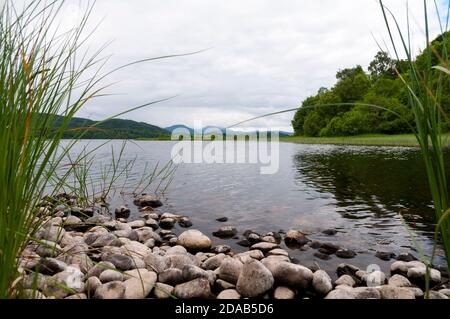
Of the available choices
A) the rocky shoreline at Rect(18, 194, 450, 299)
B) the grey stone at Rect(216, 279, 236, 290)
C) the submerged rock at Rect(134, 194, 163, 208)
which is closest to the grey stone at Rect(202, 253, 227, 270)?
the rocky shoreline at Rect(18, 194, 450, 299)

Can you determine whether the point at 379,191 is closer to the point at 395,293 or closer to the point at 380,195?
the point at 380,195

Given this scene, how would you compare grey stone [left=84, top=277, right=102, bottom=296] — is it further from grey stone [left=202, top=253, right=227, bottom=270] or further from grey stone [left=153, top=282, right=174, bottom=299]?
grey stone [left=202, top=253, right=227, bottom=270]

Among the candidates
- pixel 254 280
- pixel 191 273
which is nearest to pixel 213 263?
pixel 191 273

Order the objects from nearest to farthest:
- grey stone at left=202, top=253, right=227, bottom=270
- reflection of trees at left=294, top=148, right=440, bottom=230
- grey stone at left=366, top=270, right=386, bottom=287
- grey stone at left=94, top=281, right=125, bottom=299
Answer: grey stone at left=94, top=281, right=125, bottom=299, grey stone at left=366, top=270, right=386, bottom=287, grey stone at left=202, top=253, right=227, bottom=270, reflection of trees at left=294, top=148, right=440, bottom=230

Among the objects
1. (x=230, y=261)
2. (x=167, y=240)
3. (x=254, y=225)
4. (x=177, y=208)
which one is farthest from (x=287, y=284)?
(x=177, y=208)

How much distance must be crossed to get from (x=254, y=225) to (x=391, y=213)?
11.8ft

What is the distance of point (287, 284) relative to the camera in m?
3.76

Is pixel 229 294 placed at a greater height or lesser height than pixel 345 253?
greater

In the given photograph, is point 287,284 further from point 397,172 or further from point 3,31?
point 397,172

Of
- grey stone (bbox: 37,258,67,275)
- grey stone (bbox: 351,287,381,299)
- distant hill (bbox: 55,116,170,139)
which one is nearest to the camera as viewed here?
distant hill (bbox: 55,116,170,139)

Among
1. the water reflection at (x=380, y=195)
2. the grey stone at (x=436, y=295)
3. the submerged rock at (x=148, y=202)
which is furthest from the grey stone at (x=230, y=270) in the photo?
the submerged rock at (x=148, y=202)

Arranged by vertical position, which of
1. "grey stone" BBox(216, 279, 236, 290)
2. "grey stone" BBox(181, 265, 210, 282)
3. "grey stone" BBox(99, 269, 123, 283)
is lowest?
"grey stone" BBox(216, 279, 236, 290)

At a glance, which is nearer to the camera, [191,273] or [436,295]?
[436,295]
